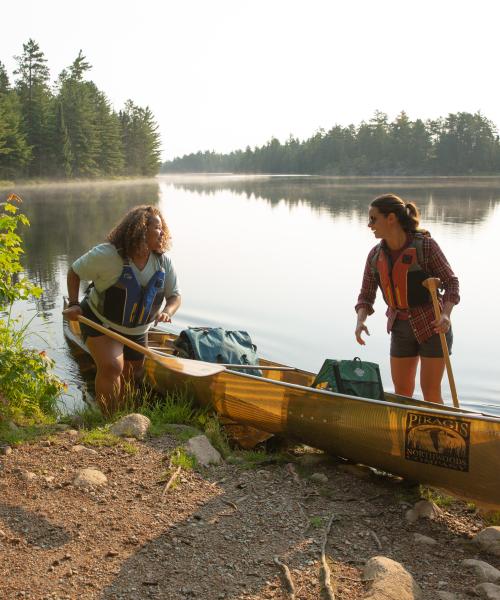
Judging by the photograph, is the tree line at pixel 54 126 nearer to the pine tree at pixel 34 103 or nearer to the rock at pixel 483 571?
the pine tree at pixel 34 103

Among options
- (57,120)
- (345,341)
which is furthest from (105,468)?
(57,120)

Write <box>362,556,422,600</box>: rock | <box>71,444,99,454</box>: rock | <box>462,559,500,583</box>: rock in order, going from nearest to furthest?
<box>362,556,422,600</box>: rock
<box>462,559,500,583</box>: rock
<box>71,444,99,454</box>: rock

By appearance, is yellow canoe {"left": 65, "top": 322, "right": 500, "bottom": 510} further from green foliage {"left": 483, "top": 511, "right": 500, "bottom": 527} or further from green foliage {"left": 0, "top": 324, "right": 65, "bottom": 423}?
green foliage {"left": 0, "top": 324, "right": 65, "bottom": 423}

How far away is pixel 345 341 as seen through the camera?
10.2 meters

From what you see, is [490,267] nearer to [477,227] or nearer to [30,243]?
[477,227]

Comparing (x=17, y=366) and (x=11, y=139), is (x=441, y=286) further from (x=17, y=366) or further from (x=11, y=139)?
(x=11, y=139)

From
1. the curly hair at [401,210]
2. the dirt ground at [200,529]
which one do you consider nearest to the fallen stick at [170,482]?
the dirt ground at [200,529]

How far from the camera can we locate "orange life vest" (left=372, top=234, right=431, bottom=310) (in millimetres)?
4582

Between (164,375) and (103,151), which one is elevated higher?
(103,151)

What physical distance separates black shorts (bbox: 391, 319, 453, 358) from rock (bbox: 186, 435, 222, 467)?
147 centimetres

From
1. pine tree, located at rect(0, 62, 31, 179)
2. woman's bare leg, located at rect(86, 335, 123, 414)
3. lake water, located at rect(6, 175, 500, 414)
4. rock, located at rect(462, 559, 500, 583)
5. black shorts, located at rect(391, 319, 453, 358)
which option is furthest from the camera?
pine tree, located at rect(0, 62, 31, 179)

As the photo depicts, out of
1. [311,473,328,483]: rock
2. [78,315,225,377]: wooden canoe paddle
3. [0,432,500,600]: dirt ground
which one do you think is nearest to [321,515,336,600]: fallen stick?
[0,432,500,600]: dirt ground

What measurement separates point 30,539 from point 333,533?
5.09 ft

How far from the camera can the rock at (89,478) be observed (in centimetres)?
380
